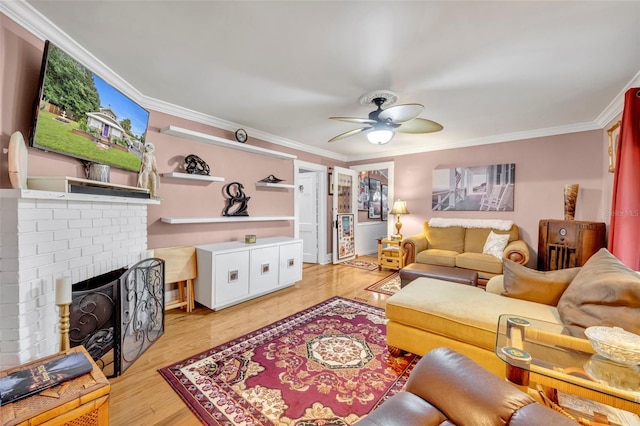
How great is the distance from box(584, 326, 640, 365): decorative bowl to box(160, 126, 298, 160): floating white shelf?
3593mm

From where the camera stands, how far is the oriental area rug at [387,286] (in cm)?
364

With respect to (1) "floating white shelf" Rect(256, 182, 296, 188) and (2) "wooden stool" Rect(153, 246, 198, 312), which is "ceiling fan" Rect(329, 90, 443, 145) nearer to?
(1) "floating white shelf" Rect(256, 182, 296, 188)

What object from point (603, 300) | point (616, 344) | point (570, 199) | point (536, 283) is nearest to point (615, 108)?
point (570, 199)

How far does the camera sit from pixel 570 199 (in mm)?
3428

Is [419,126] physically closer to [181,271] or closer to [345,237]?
[181,271]

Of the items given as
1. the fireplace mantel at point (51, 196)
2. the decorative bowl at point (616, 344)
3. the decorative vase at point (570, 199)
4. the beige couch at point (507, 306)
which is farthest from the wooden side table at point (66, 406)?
the decorative vase at point (570, 199)

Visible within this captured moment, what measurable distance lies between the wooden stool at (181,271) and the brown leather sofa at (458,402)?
103 inches

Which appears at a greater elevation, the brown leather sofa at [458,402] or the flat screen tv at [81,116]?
the flat screen tv at [81,116]

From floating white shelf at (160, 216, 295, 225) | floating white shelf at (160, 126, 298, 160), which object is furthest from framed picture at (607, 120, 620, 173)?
floating white shelf at (160, 216, 295, 225)

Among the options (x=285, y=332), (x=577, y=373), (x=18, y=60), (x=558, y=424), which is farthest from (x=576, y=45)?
(x=18, y=60)

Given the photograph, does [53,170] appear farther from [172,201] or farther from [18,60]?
[172,201]

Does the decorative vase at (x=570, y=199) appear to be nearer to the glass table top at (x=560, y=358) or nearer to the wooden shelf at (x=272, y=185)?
the glass table top at (x=560, y=358)

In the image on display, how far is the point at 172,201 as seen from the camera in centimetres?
305

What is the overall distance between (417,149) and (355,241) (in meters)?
2.32
